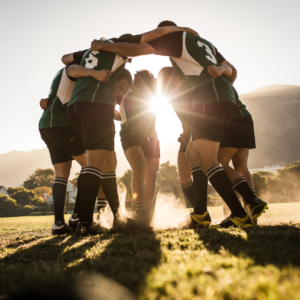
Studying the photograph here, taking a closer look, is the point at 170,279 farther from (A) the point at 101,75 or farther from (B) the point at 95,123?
(A) the point at 101,75

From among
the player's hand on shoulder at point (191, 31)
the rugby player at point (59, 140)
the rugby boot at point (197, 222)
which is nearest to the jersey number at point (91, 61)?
the rugby player at point (59, 140)

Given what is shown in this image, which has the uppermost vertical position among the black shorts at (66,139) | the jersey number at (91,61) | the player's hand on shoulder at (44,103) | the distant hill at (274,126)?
the distant hill at (274,126)

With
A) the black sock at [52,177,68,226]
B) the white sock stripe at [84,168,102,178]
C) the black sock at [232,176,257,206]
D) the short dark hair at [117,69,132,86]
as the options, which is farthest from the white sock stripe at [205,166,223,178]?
the short dark hair at [117,69,132,86]

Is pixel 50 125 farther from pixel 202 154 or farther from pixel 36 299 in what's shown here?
pixel 36 299

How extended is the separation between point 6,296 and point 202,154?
2000 mm

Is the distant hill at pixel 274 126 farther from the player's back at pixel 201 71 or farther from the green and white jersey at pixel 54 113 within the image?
the green and white jersey at pixel 54 113

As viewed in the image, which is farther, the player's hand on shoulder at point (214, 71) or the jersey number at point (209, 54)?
the jersey number at point (209, 54)

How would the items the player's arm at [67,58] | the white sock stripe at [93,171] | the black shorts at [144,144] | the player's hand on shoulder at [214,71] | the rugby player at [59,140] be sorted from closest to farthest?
the white sock stripe at [93,171]
the player's hand on shoulder at [214,71]
the rugby player at [59,140]
the player's arm at [67,58]
the black shorts at [144,144]

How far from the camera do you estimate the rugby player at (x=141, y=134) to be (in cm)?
352

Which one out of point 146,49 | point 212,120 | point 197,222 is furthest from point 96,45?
point 197,222

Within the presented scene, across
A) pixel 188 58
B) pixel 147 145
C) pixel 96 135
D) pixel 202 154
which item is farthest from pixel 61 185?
pixel 188 58

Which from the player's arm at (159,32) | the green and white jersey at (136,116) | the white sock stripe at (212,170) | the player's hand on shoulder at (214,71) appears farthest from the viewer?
the green and white jersey at (136,116)

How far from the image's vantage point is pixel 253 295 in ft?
1.95

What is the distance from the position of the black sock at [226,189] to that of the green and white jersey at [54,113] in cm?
207
